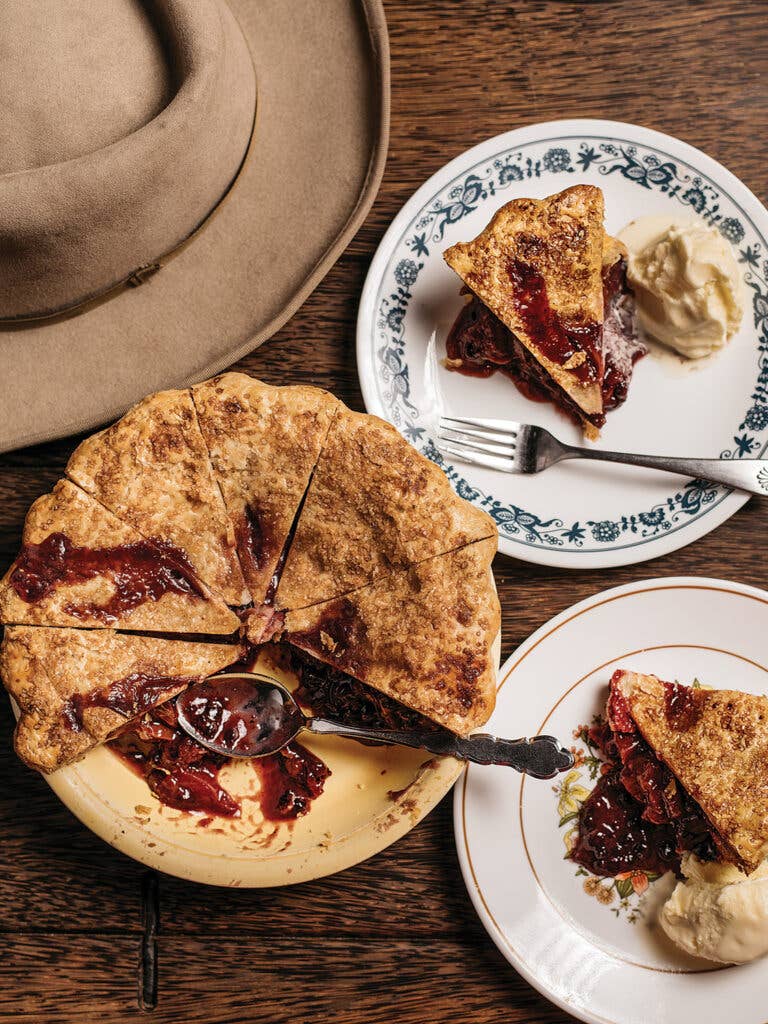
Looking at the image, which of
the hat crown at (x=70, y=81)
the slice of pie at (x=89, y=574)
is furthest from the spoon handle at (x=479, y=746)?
the hat crown at (x=70, y=81)

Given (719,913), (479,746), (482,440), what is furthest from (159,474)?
(719,913)

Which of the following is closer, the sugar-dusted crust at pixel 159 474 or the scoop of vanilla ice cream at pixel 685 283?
the sugar-dusted crust at pixel 159 474

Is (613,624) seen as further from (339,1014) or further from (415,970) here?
(339,1014)

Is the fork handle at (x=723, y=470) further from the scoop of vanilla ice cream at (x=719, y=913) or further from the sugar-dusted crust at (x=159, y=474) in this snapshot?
the sugar-dusted crust at (x=159, y=474)

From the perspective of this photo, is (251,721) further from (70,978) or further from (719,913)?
(719,913)

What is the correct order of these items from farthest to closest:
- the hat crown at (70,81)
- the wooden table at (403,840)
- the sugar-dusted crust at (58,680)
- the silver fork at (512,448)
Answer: the wooden table at (403,840) < the silver fork at (512,448) < the sugar-dusted crust at (58,680) < the hat crown at (70,81)

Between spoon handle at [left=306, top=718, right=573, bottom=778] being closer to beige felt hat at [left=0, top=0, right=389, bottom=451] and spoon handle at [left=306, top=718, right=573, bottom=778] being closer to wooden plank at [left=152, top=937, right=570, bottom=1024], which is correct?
wooden plank at [left=152, top=937, right=570, bottom=1024]

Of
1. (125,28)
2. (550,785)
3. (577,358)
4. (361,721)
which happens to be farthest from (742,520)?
(125,28)
